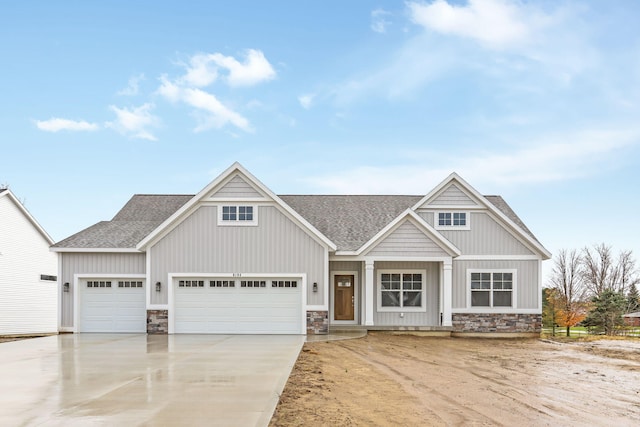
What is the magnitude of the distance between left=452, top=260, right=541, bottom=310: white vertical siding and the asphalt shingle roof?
1.44 meters

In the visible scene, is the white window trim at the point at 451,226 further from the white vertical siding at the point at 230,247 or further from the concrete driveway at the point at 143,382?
the concrete driveway at the point at 143,382

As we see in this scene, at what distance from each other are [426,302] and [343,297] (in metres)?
3.12

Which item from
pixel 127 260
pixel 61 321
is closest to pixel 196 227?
pixel 127 260

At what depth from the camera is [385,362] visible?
47.1 feet

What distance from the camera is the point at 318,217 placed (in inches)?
967

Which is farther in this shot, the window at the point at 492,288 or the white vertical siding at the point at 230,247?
the window at the point at 492,288

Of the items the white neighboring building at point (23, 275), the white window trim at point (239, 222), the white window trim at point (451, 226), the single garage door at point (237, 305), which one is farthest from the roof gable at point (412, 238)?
the white neighboring building at point (23, 275)

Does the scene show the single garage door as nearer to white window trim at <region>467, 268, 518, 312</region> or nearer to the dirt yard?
the dirt yard

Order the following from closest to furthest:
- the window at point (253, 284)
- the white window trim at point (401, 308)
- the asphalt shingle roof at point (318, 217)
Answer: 1. the window at point (253, 284)
2. the asphalt shingle roof at point (318, 217)
3. the white window trim at point (401, 308)

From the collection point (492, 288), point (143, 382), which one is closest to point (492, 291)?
point (492, 288)

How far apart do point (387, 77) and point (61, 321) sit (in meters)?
14.7

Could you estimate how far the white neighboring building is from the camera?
89.4 feet

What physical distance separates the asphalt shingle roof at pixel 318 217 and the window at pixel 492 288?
2.13m

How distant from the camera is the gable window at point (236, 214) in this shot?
68.8 ft
